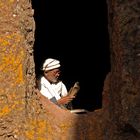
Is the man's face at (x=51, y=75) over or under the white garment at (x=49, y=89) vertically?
over

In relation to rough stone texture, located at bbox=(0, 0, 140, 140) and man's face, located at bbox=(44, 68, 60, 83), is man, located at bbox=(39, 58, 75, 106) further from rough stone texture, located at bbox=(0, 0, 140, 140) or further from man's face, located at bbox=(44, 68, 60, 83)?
rough stone texture, located at bbox=(0, 0, 140, 140)

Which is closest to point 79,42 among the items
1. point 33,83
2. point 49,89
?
point 49,89

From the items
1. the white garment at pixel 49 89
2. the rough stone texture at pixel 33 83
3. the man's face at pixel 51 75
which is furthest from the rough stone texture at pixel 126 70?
the man's face at pixel 51 75

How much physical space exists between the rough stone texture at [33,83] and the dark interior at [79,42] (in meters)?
2.91

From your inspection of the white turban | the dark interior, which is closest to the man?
the white turban

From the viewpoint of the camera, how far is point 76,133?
3.43 metres

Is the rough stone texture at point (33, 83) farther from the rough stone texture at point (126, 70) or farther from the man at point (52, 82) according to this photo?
the man at point (52, 82)

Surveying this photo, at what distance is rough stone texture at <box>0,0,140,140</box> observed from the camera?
10.5ft

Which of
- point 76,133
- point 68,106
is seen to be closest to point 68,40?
point 68,106

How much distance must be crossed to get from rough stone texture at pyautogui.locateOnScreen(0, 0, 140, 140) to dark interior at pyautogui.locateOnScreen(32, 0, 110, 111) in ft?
9.56

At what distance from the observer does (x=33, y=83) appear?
3.35 metres

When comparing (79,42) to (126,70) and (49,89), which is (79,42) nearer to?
(49,89)

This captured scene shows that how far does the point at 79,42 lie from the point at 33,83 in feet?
12.1

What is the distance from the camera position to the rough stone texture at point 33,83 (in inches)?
126
